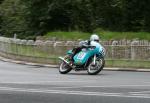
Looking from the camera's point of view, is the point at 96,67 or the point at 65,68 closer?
the point at 96,67

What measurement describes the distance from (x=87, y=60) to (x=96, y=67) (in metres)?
0.73

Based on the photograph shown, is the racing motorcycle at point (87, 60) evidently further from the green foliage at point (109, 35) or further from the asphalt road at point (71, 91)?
the green foliage at point (109, 35)

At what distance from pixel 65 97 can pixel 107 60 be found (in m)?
14.1

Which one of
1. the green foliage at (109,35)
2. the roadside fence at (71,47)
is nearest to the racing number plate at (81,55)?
the roadside fence at (71,47)

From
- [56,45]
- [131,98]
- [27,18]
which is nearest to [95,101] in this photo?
[131,98]

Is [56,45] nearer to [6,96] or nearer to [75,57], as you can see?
[75,57]

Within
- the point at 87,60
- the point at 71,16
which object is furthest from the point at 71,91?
the point at 71,16

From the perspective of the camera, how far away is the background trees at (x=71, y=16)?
119 ft

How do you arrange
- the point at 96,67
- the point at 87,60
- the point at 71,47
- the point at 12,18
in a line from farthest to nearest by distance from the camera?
the point at 12,18
the point at 71,47
the point at 87,60
the point at 96,67

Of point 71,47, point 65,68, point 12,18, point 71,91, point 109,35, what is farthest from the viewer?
point 12,18

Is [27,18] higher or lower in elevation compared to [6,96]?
higher

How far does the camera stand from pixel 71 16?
42750mm

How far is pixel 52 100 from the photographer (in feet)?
46.3

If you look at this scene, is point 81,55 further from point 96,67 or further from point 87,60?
point 96,67
